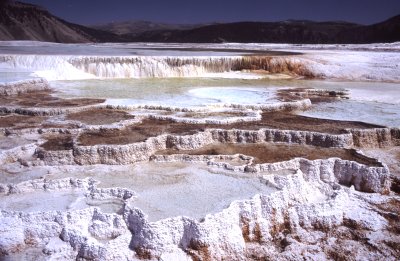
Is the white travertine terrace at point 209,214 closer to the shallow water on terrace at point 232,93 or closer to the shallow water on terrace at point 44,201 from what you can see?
the shallow water on terrace at point 44,201

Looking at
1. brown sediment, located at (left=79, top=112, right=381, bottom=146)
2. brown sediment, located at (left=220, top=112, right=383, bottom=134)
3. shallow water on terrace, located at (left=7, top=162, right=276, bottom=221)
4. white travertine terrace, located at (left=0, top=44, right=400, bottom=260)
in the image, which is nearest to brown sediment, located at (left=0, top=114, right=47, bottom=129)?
white travertine terrace, located at (left=0, top=44, right=400, bottom=260)

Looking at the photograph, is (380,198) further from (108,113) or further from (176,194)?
(108,113)

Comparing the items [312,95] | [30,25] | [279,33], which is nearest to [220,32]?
[279,33]

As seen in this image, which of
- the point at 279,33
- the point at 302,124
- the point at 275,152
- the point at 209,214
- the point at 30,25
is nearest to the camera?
the point at 209,214

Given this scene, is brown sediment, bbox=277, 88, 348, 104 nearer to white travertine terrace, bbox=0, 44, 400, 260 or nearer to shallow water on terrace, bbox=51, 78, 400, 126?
shallow water on terrace, bbox=51, 78, 400, 126

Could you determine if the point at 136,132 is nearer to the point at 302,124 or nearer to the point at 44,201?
the point at 44,201
